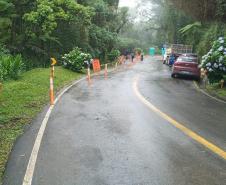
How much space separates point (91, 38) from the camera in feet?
124

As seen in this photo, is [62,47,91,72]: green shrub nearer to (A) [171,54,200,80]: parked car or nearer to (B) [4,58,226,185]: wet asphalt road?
(A) [171,54,200,80]: parked car

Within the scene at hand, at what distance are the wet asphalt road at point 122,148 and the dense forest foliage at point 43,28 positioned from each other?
15.8 meters

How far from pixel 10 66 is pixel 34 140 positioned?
1235 centimetres

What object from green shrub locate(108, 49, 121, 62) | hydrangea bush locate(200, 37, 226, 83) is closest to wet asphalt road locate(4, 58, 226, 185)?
hydrangea bush locate(200, 37, 226, 83)

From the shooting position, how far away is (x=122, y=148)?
7801 millimetres

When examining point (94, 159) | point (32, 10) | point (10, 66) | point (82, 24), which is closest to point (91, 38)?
point (82, 24)

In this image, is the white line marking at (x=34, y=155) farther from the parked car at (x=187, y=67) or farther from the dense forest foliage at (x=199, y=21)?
the dense forest foliage at (x=199, y=21)

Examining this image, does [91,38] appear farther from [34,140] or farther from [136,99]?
[34,140]

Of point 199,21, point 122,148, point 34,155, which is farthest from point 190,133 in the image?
point 199,21

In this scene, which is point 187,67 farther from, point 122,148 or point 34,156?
point 34,156

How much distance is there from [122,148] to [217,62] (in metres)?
11.6

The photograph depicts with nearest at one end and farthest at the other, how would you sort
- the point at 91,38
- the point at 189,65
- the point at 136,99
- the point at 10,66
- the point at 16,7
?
the point at 136,99 < the point at 10,66 < the point at 189,65 < the point at 16,7 < the point at 91,38

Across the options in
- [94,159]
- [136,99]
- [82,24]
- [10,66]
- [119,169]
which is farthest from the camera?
[82,24]

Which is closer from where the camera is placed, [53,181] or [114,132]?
[53,181]
